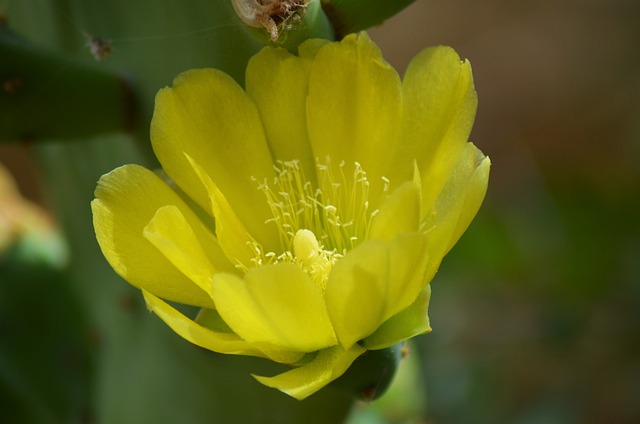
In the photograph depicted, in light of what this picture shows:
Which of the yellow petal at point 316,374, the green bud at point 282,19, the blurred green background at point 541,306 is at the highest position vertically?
the green bud at point 282,19

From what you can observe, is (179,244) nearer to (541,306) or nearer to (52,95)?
(52,95)

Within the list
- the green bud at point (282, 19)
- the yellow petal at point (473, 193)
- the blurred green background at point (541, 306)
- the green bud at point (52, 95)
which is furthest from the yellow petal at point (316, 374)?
the blurred green background at point (541, 306)

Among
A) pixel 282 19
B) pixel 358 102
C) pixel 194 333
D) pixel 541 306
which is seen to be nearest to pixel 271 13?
pixel 282 19

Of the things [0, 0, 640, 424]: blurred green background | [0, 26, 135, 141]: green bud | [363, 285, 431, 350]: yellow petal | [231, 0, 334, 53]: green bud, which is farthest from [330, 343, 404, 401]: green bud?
[0, 0, 640, 424]: blurred green background

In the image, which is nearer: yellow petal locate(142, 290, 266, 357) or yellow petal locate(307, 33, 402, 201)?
yellow petal locate(142, 290, 266, 357)

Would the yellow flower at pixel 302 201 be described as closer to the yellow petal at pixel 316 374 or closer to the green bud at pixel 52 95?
the yellow petal at pixel 316 374

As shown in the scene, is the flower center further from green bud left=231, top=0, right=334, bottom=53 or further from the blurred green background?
the blurred green background
